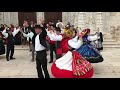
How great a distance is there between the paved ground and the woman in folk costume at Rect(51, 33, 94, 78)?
1020mm

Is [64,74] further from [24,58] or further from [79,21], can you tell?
[79,21]

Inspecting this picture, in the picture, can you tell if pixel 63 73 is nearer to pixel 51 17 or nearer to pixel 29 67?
pixel 29 67

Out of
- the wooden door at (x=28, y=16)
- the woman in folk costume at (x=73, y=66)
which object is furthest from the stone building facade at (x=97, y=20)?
the woman in folk costume at (x=73, y=66)

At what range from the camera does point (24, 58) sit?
1298cm

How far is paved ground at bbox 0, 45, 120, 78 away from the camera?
31.3 ft

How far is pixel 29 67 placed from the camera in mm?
10844

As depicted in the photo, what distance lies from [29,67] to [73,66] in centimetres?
300

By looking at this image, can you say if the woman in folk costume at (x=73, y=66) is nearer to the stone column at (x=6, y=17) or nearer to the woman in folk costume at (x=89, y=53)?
the woman in folk costume at (x=89, y=53)

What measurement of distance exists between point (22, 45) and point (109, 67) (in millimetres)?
7052

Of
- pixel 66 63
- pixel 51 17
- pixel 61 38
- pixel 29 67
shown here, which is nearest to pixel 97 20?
pixel 51 17

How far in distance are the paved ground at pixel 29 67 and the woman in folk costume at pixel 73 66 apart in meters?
1.02

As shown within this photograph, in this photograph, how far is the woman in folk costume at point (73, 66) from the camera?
816 centimetres
